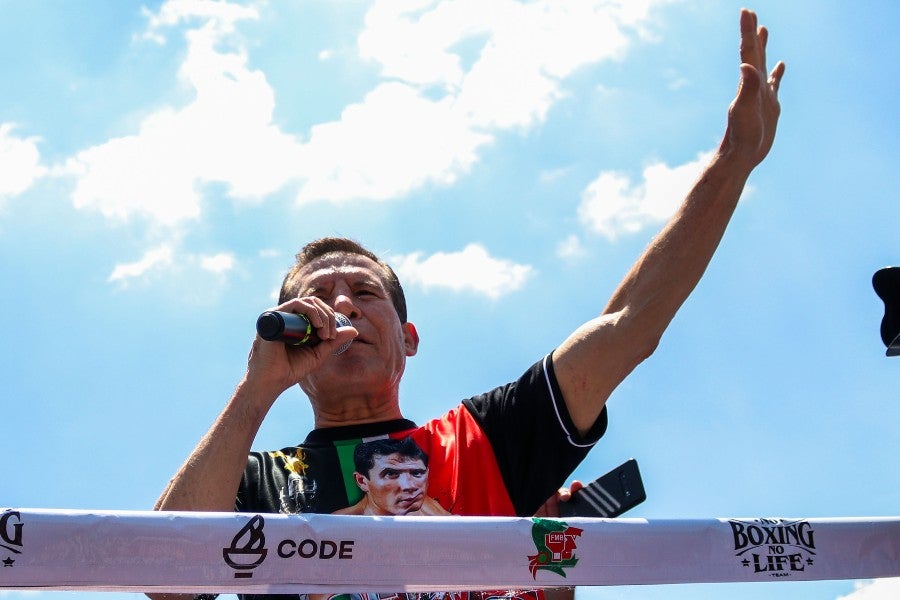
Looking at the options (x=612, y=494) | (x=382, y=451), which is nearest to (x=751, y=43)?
(x=612, y=494)

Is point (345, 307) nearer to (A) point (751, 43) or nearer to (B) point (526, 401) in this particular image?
(B) point (526, 401)

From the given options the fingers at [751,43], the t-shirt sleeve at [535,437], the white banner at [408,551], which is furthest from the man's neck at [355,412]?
the fingers at [751,43]

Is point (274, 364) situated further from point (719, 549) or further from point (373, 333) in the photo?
point (719, 549)

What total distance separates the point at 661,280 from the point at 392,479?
1134 millimetres

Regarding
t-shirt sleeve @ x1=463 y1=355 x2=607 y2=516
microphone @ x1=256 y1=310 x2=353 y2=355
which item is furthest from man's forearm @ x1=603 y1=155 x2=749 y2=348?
microphone @ x1=256 y1=310 x2=353 y2=355

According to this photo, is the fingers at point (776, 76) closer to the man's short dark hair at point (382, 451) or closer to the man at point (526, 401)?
the man at point (526, 401)

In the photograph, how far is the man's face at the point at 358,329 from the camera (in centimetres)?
390

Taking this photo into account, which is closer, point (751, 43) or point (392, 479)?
point (392, 479)

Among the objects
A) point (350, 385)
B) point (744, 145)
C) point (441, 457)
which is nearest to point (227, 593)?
point (441, 457)

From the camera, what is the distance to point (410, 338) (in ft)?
14.9

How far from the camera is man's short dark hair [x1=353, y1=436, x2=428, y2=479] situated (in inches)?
135

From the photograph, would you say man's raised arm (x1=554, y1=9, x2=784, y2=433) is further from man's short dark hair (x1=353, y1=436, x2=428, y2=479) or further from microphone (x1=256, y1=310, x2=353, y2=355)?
microphone (x1=256, y1=310, x2=353, y2=355)

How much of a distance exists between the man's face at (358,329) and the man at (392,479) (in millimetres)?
409

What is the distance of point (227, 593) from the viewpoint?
225 centimetres
